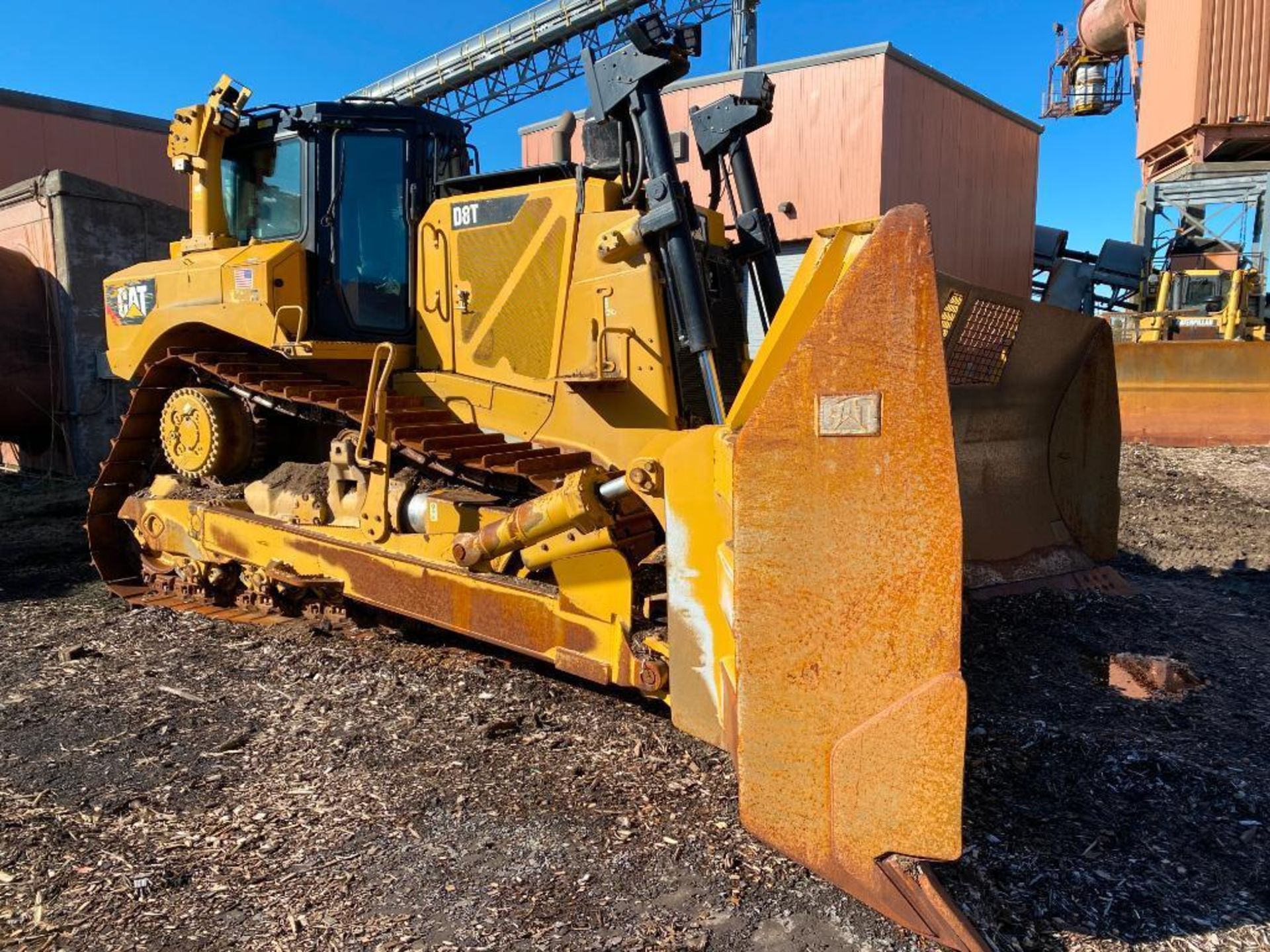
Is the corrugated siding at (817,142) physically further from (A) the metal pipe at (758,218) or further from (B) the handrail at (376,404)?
(B) the handrail at (376,404)

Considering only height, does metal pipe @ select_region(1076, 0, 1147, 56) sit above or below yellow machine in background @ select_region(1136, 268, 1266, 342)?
above

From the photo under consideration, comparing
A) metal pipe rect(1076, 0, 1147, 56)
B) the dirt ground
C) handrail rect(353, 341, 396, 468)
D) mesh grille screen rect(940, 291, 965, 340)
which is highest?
metal pipe rect(1076, 0, 1147, 56)

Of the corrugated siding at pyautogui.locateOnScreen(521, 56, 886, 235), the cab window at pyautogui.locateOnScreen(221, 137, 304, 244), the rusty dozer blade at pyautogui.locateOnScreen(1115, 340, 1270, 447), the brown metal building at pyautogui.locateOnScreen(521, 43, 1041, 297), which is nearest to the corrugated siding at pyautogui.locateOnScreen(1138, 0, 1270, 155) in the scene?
the brown metal building at pyautogui.locateOnScreen(521, 43, 1041, 297)

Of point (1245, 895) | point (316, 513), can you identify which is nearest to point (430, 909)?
point (1245, 895)

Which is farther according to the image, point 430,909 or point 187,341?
point 187,341

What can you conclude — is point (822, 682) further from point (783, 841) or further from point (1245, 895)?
point (1245, 895)

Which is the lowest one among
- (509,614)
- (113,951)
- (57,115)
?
(113,951)

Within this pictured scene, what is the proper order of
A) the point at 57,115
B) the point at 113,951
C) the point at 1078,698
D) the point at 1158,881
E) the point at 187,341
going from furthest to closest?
the point at 57,115 < the point at 187,341 < the point at 1078,698 < the point at 1158,881 < the point at 113,951

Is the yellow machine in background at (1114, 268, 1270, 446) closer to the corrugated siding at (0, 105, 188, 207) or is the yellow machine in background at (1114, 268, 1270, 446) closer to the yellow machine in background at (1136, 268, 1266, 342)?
the yellow machine in background at (1136, 268, 1266, 342)

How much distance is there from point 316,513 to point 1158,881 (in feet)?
12.6

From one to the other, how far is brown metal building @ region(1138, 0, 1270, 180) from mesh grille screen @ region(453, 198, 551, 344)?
851 inches

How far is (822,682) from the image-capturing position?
234 centimetres

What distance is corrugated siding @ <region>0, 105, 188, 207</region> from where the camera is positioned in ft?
44.0

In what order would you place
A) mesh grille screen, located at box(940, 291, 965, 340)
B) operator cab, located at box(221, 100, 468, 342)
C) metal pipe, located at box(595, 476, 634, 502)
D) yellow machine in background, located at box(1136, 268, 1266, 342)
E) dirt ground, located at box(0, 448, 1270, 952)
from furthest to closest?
yellow machine in background, located at box(1136, 268, 1266, 342), operator cab, located at box(221, 100, 468, 342), mesh grille screen, located at box(940, 291, 965, 340), metal pipe, located at box(595, 476, 634, 502), dirt ground, located at box(0, 448, 1270, 952)
